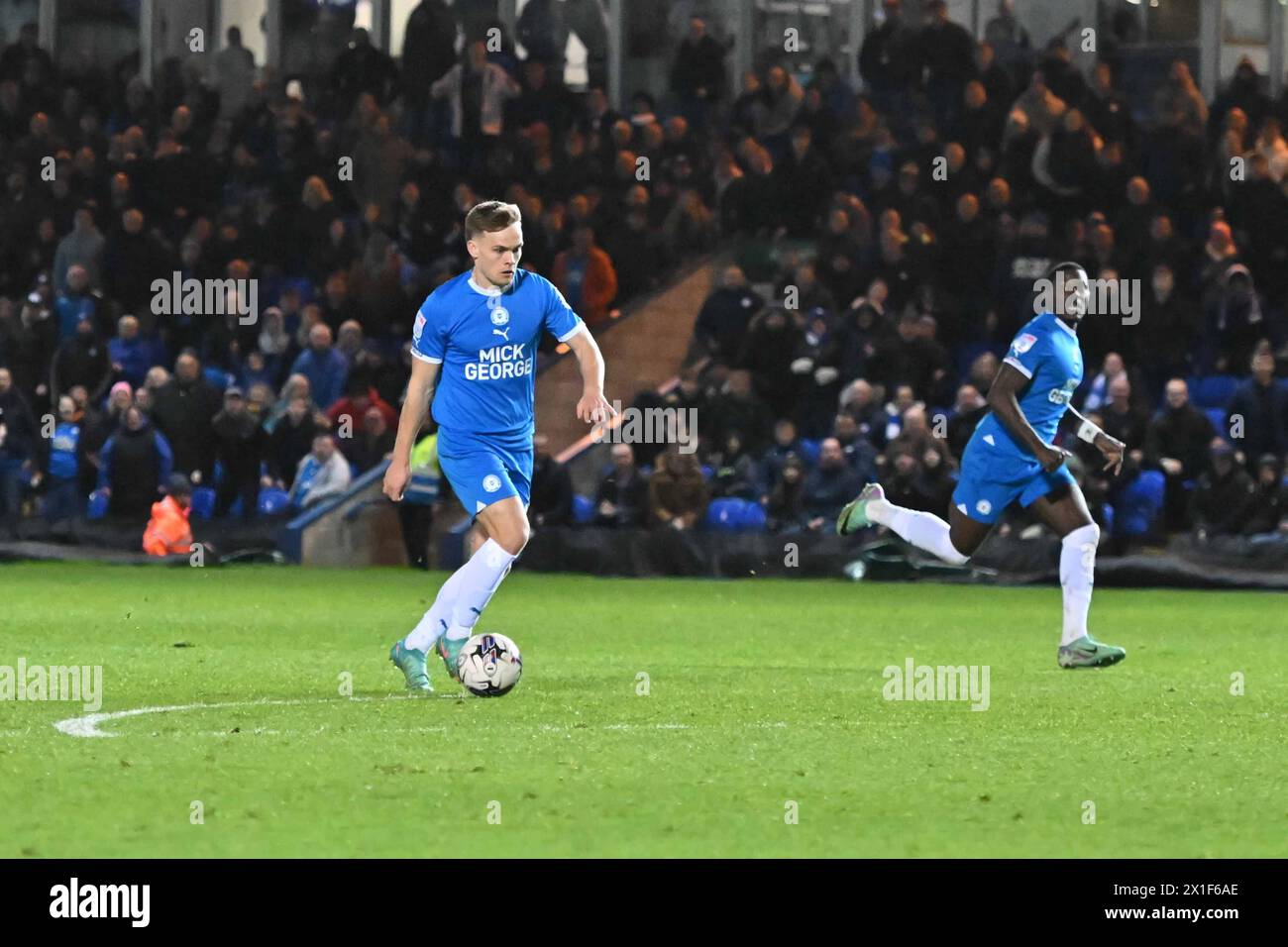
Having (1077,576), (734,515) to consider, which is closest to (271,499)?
(734,515)

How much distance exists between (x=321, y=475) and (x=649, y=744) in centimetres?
1400

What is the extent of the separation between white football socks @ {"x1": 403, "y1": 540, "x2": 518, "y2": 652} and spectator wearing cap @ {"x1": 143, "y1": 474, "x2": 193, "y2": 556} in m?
12.0

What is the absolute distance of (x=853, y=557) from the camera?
21859 millimetres

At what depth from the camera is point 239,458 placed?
79.4 feet

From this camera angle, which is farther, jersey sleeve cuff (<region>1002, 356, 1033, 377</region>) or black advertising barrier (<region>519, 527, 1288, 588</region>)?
black advertising barrier (<region>519, 527, 1288, 588</region>)

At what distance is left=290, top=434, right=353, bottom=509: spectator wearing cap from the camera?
77.4 feet

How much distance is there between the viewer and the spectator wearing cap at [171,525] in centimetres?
2319

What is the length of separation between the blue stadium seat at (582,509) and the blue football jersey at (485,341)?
11443 mm

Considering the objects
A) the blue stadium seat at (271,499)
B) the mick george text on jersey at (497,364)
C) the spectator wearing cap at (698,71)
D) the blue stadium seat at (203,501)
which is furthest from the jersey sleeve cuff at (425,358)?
the spectator wearing cap at (698,71)

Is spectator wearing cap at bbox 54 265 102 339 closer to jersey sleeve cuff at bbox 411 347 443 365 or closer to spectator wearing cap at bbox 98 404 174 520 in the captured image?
spectator wearing cap at bbox 98 404 174 520

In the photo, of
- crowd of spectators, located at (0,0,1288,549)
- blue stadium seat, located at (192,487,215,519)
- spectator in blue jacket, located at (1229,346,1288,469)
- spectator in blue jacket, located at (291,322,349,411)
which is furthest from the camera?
spectator in blue jacket, located at (291,322,349,411)

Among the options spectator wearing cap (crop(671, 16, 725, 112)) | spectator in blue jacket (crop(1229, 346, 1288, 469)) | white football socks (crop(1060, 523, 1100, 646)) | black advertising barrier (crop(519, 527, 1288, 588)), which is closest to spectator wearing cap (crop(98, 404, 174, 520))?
black advertising barrier (crop(519, 527, 1288, 588))

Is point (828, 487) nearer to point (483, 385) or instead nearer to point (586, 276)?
point (586, 276)

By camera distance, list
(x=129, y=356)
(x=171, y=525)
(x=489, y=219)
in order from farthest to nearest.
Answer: (x=129, y=356), (x=171, y=525), (x=489, y=219)
